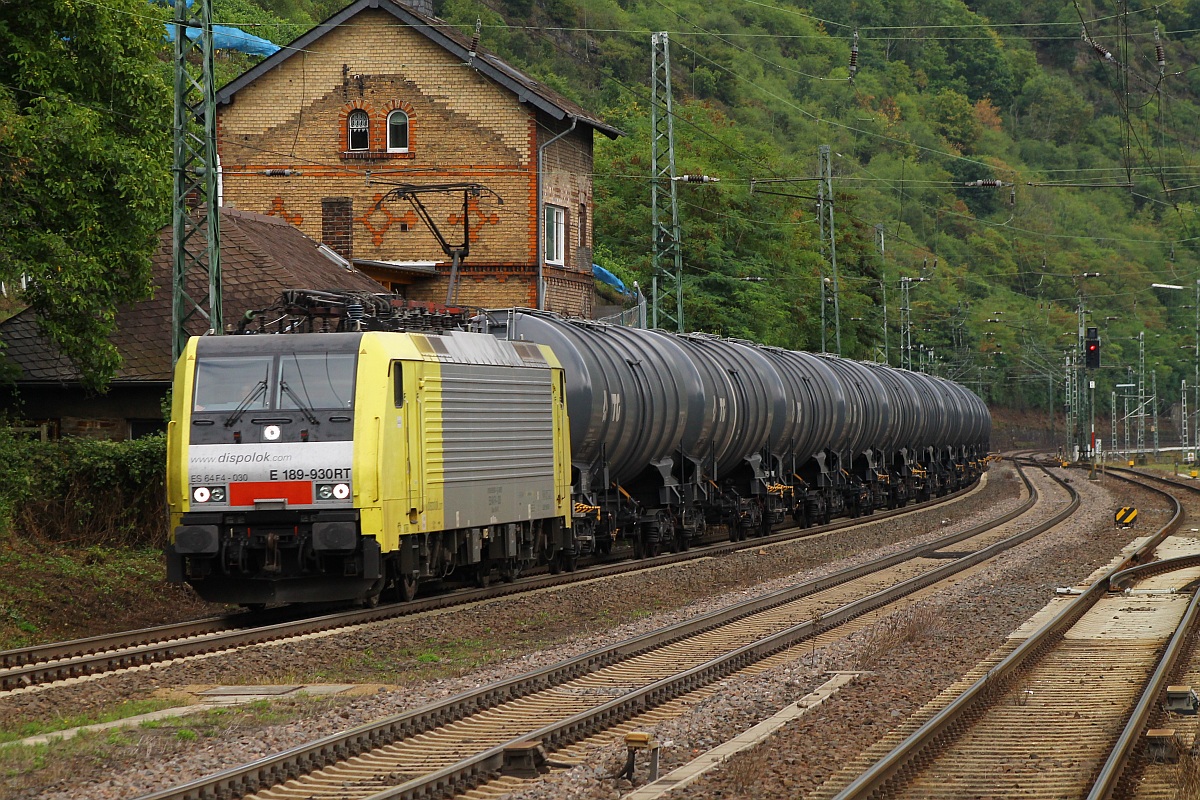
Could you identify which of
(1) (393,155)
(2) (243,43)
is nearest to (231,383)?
(1) (393,155)

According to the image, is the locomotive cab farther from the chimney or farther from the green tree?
the chimney

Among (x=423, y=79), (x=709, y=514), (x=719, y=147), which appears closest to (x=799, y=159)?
(x=719, y=147)

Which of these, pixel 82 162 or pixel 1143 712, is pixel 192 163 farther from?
pixel 1143 712

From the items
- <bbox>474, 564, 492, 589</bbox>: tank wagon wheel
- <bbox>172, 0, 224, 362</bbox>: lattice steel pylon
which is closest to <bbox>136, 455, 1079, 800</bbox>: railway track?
<bbox>474, 564, 492, 589</bbox>: tank wagon wheel

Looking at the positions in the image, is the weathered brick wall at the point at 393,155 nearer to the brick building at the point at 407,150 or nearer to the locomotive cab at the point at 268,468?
the brick building at the point at 407,150

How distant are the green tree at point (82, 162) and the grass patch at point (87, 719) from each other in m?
9.02

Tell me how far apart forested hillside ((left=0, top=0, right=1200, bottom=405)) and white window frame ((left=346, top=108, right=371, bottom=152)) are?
21.5m

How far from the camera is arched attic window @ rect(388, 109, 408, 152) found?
40.6 meters

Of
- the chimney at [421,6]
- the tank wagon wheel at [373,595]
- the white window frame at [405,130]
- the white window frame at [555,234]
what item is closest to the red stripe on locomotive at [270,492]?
the tank wagon wheel at [373,595]

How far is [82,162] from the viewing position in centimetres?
1930

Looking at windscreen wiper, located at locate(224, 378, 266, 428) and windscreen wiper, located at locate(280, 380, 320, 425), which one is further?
windscreen wiper, located at locate(224, 378, 266, 428)

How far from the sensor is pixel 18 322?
82.5 ft

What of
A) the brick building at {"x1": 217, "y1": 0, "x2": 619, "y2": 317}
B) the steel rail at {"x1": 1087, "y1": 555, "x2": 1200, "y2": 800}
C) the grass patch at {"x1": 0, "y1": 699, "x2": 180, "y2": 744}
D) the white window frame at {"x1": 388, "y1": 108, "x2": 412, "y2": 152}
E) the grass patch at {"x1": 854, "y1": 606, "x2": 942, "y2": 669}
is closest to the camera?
the steel rail at {"x1": 1087, "y1": 555, "x2": 1200, "y2": 800}

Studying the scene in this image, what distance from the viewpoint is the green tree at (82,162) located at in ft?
61.9
